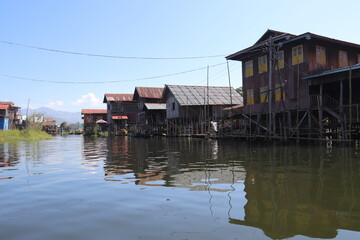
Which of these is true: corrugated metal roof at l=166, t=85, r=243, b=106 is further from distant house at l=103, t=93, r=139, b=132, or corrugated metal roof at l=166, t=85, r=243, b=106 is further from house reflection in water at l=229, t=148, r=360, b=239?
house reflection in water at l=229, t=148, r=360, b=239

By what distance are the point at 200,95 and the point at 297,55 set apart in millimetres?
17827

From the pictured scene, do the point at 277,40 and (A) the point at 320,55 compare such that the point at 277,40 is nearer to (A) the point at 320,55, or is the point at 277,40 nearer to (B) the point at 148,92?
(A) the point at 320,55

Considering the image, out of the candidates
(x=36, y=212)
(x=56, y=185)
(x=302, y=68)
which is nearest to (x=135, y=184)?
(x=56, y=185)

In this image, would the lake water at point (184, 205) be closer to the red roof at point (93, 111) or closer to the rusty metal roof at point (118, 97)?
the rusty metal roof at point (118, 97)

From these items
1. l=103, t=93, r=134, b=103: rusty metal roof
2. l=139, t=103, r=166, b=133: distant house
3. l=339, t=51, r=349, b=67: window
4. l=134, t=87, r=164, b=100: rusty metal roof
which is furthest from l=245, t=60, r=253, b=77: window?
l=103, t=93, r=134, b=103: rusty metal roof

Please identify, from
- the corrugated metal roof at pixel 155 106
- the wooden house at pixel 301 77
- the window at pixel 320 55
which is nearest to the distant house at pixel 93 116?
the corrugated metal roof at pixel 155 106

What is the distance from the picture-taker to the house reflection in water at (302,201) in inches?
161

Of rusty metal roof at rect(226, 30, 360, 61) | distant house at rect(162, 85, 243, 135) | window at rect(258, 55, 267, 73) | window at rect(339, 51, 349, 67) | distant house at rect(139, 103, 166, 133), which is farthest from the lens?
distant house at rect(139, 103, 166, 133)

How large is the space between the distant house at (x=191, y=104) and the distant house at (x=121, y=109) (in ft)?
60.2

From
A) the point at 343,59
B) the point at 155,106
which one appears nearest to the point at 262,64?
the point at 343,59

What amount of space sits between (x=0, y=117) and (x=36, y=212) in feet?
164

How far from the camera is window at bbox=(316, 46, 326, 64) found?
20792 millimetres

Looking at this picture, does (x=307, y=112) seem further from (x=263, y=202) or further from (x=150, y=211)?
(x=150, y=211)

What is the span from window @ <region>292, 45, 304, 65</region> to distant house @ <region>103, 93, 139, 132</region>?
3902cm
